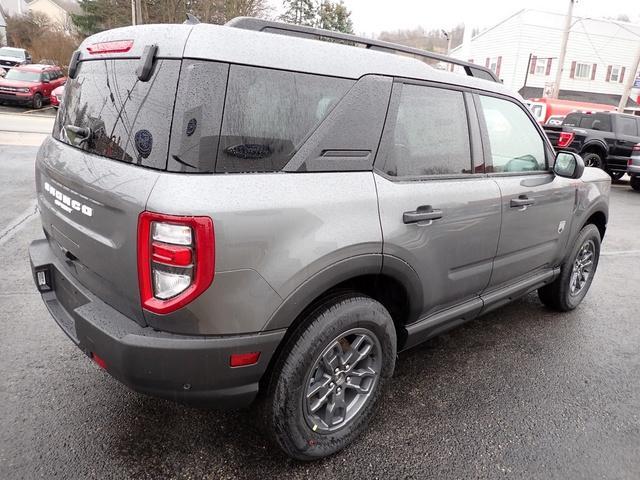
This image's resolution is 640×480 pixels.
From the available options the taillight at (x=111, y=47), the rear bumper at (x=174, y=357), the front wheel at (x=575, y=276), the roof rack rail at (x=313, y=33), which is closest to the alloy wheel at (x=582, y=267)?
the front wheel at (x=575, y=276)

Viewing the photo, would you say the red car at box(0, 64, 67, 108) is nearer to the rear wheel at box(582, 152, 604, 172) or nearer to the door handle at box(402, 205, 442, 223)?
the rear wheel at box(582, 152, 604, 172)

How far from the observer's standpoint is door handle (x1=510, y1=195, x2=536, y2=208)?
3.01 m

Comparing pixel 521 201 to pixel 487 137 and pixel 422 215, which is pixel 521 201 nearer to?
pixel 487 137

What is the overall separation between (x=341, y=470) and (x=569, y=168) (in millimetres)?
2578

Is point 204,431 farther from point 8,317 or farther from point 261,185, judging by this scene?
point 8,317

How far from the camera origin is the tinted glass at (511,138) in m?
3.00

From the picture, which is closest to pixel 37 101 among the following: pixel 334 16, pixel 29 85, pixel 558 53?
pixel 29 85

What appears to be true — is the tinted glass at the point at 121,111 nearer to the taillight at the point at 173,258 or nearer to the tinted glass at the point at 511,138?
the taillight at the point at 173,258

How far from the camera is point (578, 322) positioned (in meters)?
4.08

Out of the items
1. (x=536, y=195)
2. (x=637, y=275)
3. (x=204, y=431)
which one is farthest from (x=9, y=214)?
(x=637, y=275)

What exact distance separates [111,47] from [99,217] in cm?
81

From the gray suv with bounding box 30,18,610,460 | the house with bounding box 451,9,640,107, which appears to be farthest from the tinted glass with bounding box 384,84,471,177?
the house with bounding box 451,9,640,107

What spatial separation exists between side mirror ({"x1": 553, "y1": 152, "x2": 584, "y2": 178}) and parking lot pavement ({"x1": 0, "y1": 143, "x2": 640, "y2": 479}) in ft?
4.19

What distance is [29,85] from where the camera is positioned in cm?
1970
